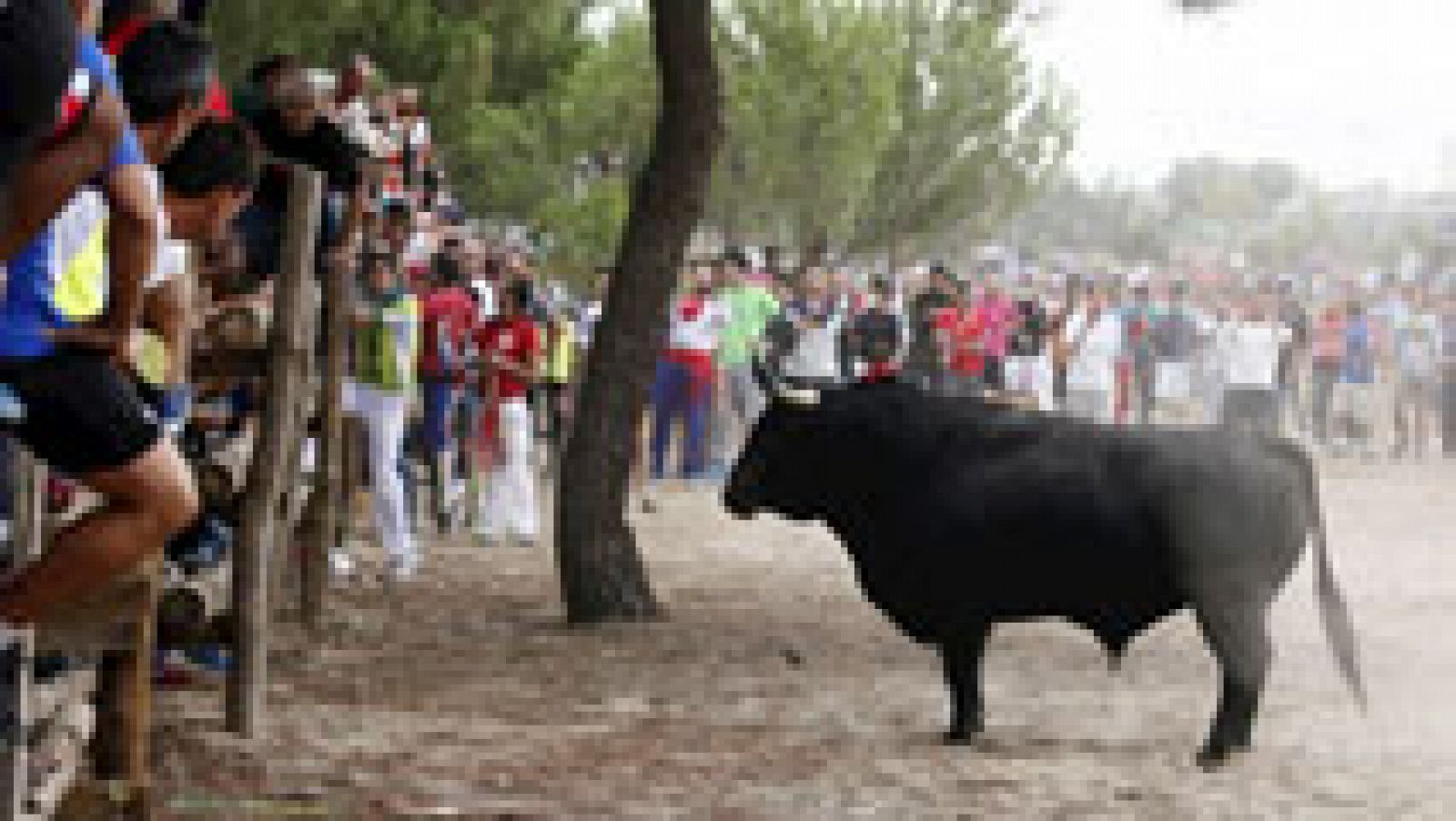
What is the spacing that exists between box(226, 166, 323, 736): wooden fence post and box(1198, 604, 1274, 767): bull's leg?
3797 millimetres

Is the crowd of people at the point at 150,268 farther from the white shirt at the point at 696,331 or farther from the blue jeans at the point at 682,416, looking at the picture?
the blue jeans at the point at 682,416

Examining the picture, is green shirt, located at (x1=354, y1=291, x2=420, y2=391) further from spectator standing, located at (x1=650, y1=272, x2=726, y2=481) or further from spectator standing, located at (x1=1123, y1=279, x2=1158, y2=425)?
spectator standing, located at (x1=1123, y1=279, x2=1158, y2=425)

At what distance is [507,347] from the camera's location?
17969 mm

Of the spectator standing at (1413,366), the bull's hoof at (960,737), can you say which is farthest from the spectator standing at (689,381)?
the bull's hoof at (960,737)

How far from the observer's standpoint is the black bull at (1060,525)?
10523mm

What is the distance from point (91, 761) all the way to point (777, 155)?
37.7 meters

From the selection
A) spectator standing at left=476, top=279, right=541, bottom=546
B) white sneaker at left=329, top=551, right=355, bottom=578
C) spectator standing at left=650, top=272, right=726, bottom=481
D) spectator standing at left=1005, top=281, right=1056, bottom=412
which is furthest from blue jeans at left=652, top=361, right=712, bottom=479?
white sneaker at left=329, top=551, right=355, bottom=578

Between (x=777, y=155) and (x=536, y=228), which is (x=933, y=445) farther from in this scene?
(x=777, y=155)

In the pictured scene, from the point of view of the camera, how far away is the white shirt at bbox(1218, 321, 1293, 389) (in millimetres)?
26703

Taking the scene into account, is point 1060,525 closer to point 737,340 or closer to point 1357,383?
point 737,340

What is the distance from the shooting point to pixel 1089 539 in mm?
10664

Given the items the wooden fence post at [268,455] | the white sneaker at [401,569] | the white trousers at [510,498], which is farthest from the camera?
the white trousers at [510,498]

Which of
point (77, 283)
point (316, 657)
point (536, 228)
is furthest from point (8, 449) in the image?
point (536, 228)

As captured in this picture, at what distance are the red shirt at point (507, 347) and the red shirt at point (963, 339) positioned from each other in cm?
878
